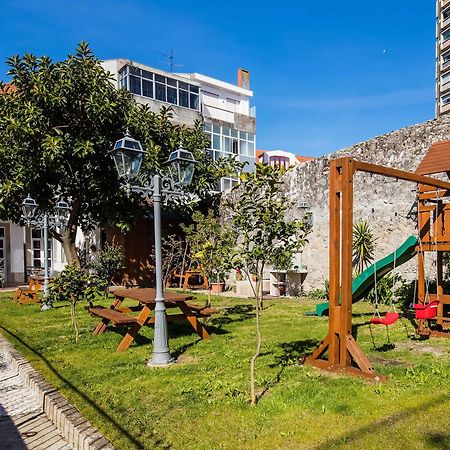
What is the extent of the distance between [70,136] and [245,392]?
33.8 feet

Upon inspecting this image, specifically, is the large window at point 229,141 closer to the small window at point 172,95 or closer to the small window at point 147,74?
the small window at point 172,95

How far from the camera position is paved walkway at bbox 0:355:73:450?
3.61m

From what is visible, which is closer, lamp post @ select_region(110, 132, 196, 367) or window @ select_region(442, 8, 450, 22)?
lamp post @ select_region(110, 132, 196, 367)

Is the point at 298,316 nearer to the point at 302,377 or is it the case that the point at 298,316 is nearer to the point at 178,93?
the point at 302,377

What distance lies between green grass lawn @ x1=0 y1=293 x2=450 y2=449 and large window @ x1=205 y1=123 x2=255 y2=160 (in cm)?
2121

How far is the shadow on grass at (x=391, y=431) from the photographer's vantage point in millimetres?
3064

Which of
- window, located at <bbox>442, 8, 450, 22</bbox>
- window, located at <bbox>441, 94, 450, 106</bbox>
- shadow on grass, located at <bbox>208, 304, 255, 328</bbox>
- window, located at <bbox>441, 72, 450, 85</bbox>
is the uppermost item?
window, located at <bbox>442, 8, 450, 22</bbox>

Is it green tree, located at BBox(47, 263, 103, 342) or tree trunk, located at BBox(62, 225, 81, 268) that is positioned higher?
tree trunk, located at BBox(62, 225, 81, 268)

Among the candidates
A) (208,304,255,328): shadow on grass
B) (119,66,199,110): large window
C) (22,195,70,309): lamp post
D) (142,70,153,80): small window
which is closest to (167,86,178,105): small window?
(119,66,199,110): large window

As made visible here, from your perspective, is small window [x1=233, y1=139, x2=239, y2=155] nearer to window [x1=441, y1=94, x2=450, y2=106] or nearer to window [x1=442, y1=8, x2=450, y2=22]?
window [x1=441, y1=94, x2=450, y2=106]

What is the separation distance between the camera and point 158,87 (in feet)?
76.1

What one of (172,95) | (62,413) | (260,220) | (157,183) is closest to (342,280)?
(260,220)

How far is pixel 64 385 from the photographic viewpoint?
468cm

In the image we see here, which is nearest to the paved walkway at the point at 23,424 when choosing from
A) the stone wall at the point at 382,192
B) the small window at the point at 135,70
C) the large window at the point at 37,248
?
the stone wall at the point at 382,192
